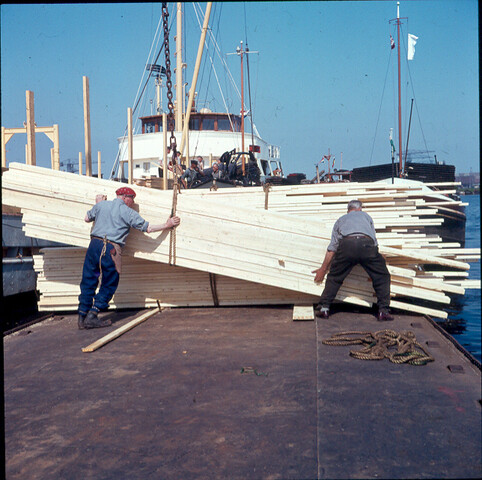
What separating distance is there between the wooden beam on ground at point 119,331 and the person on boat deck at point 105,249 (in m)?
0.35

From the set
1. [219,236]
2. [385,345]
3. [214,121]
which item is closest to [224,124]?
[214,121]

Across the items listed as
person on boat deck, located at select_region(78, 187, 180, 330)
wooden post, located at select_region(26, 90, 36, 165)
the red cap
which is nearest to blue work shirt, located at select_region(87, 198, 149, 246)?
person on boat deck, located at select_region(78, 187, 180, 330)

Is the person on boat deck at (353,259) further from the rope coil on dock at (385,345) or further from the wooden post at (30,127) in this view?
the wooden post at (30,127)

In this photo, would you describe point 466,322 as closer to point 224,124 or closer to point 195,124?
point 224,124

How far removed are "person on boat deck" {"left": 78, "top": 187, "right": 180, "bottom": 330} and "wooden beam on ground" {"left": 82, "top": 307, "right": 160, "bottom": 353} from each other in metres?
0.35

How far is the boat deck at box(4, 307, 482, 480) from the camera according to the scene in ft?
10.0

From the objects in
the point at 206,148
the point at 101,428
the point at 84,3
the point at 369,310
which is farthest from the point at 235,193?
the point at 206,148

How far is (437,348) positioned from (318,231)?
7.82ft

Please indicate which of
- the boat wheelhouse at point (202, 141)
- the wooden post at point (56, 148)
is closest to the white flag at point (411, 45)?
the boat wheelhouse at point (202, 141)

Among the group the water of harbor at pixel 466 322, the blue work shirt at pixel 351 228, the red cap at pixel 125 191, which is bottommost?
the water of harbor at pixel 466 322

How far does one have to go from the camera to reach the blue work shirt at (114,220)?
6941 mm

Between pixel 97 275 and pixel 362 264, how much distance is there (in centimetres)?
346

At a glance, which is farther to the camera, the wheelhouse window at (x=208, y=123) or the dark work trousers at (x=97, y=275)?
the wheelhouse window at (x=208, y=123)

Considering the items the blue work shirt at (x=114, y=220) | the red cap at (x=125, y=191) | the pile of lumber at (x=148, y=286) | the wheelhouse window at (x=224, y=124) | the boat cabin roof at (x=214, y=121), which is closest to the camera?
the blue work shirt at (x=114, y=220)
